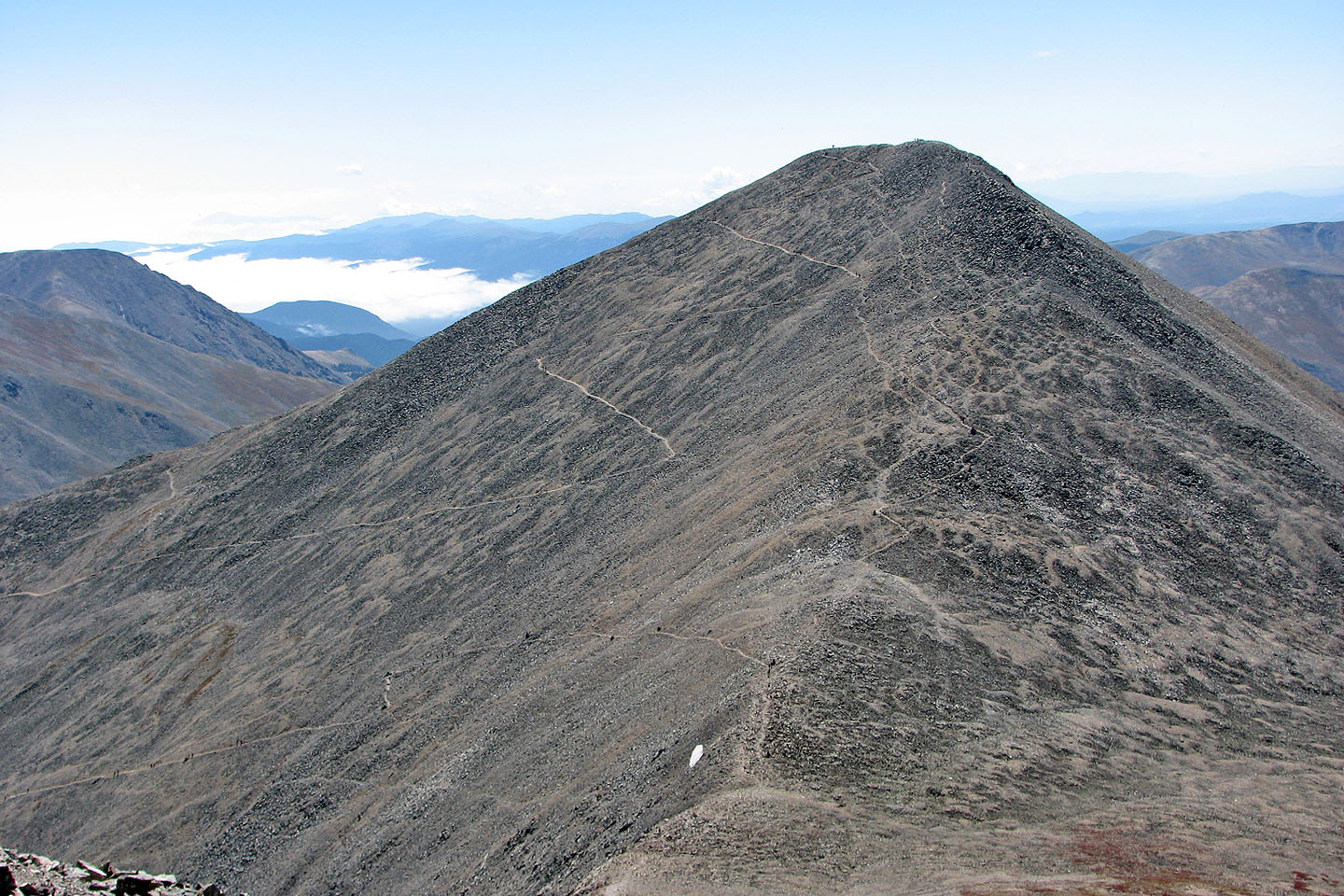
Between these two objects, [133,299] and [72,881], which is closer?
[72,881]

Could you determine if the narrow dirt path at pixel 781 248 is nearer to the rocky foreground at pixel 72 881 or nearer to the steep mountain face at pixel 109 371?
the rocky foreground at pixel 72 881

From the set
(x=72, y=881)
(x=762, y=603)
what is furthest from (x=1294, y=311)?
(x=72, y=881)

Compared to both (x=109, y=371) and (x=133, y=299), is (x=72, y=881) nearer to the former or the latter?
(x=109, y=371)

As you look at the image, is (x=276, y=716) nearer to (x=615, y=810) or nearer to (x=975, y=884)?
(x=615, y=810)

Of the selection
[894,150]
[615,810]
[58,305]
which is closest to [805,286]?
[894,150]

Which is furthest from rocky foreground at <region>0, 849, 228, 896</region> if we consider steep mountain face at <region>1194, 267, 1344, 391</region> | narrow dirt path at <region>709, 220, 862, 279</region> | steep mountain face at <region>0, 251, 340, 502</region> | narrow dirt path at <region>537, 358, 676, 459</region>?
steep mountain face at <region>1194, 267, 1344, 391</region>

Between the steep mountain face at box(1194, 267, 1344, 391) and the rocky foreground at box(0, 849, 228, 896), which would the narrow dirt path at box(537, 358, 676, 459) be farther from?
the steep mountain face at box(1194, 267, 1344, 391)
